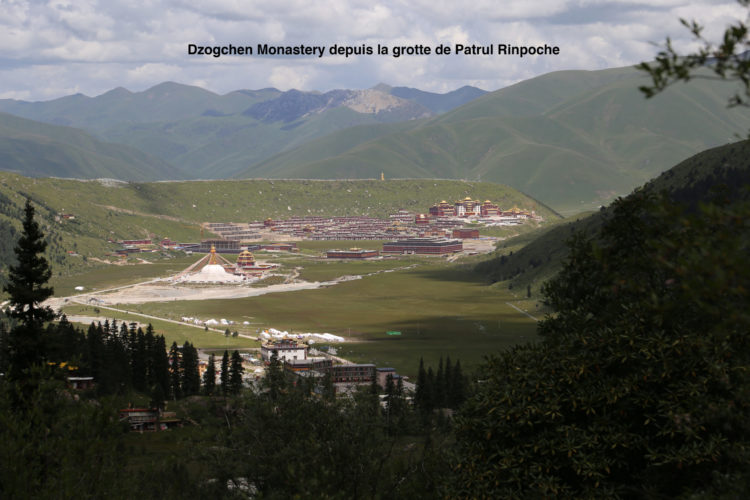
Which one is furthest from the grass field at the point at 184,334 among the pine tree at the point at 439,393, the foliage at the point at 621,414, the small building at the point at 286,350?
the foliage at the point at 621,414

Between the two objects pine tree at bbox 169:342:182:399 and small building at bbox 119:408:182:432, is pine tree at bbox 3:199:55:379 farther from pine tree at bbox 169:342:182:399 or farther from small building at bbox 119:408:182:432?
pine tree at bbox 169:342:182:399

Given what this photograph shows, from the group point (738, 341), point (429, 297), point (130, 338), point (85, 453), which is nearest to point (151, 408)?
point (130, 338)

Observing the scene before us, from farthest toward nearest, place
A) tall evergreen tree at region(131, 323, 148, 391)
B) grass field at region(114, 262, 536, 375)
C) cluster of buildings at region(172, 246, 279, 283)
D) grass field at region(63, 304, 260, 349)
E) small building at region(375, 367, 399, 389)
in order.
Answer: cluster of buildings at region(172, 246, 279, 283) < grass field at region(63, 304, 260, 349) < grass field at region(114, 262, 536, 375) < small building at region(375, 367, 399, 389) < tall evergreen tree at region(131, 323, 148, 391)

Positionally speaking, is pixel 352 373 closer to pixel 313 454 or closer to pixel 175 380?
pixel 175 380

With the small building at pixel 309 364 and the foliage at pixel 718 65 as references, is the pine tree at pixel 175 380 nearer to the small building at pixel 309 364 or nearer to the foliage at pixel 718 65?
the small building at pixel 309 364

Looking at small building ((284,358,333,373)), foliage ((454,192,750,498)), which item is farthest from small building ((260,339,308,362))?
foliage ((454,192,750,498))

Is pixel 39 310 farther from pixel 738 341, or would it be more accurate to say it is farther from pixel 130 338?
pixel 130 338

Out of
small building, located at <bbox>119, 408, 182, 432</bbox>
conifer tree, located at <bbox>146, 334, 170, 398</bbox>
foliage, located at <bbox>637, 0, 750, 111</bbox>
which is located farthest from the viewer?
conifer tree, located at <bbox>146, 334, 170, 398</bbox>
